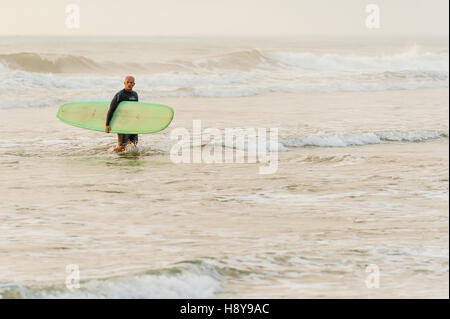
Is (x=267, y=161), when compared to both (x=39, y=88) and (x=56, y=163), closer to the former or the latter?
(x=56, y=163)

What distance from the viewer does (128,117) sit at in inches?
449

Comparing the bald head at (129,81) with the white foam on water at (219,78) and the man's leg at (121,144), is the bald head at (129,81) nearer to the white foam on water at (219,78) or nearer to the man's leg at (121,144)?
the man's leg at (121,144)

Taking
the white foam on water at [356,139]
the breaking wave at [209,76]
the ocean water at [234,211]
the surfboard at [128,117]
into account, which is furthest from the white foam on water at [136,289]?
the breaking wave at [209,76]

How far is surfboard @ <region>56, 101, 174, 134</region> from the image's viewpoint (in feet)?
37.2

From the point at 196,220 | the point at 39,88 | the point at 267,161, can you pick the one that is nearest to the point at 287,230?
the point at 196,220

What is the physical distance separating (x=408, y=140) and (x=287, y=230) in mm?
6335

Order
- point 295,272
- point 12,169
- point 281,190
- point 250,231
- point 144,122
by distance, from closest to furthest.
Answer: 1. point 295,272
2. point 250,231
3. point 281,190
4. point 12,169
5. point 144,122

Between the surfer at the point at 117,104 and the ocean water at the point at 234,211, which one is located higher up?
the surfer at the point at 117,104

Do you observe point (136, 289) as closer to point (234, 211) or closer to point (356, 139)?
point (234, 211)

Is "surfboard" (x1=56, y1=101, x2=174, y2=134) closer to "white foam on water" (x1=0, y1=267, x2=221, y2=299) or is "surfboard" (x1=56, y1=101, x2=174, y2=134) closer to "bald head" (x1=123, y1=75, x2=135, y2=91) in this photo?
"bald head" (x1=123, y1=75, x2=135, y2=91)

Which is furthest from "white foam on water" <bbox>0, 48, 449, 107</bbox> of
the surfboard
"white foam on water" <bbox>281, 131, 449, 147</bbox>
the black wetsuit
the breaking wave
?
"white foam on water" <bbox>281, 131, 449, 147</bbox>

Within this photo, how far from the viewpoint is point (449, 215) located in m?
6.79

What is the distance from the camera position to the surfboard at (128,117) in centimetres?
1135

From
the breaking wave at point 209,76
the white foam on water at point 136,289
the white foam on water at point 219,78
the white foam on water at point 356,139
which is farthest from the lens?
the breaking wave at point 209,76
